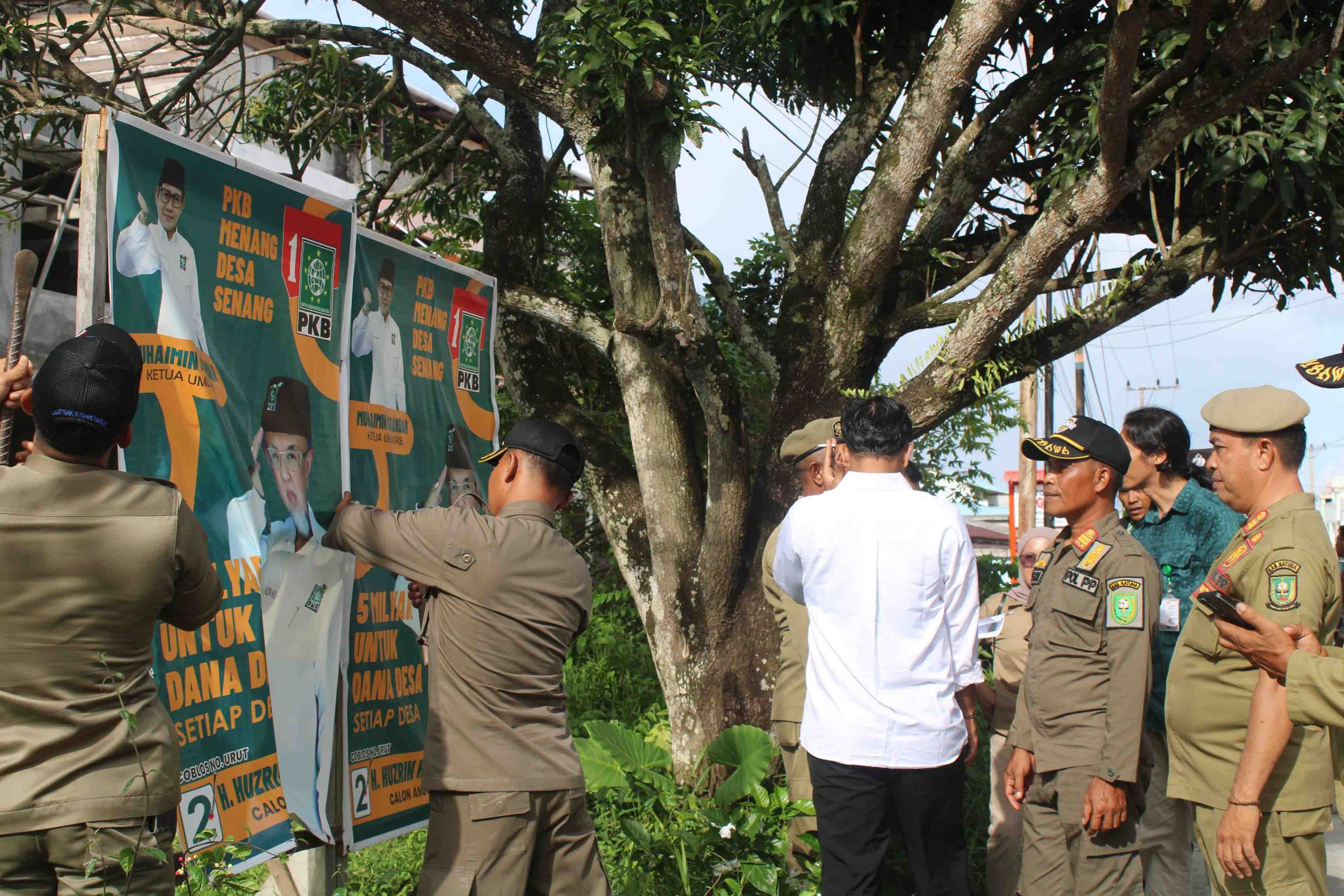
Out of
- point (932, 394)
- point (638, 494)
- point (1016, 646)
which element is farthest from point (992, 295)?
point (638, 494)

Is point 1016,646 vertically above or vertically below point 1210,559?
below

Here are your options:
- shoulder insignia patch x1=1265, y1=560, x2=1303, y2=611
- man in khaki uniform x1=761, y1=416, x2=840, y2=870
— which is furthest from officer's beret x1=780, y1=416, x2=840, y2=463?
shoulder insignia patch x1=1265, y1=560, x2=1303, y2=611

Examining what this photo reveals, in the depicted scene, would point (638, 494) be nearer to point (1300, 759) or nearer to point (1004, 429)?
point (1300, 759)

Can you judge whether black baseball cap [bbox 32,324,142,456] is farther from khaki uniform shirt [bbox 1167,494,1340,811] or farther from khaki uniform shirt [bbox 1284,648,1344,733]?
khaki uniform shirt [bbox 1284,648,1344,733]

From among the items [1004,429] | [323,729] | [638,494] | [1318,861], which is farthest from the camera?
[1004,429]

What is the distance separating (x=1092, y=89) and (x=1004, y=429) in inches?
233

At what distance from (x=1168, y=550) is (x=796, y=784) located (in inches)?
63.5

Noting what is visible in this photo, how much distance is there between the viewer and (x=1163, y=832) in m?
3.78

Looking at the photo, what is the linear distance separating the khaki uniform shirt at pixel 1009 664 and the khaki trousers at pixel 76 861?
3116 millimetres

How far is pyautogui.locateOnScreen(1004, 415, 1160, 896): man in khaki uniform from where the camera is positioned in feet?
9.98

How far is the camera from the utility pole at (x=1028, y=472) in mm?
15656

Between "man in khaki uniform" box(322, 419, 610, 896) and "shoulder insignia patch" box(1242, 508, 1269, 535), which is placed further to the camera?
"shoulder insignia patch" box(1242, 508, 1269, 535)

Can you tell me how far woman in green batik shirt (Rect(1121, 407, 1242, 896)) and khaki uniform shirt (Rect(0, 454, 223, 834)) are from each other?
117 inches

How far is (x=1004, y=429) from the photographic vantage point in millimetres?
10289
